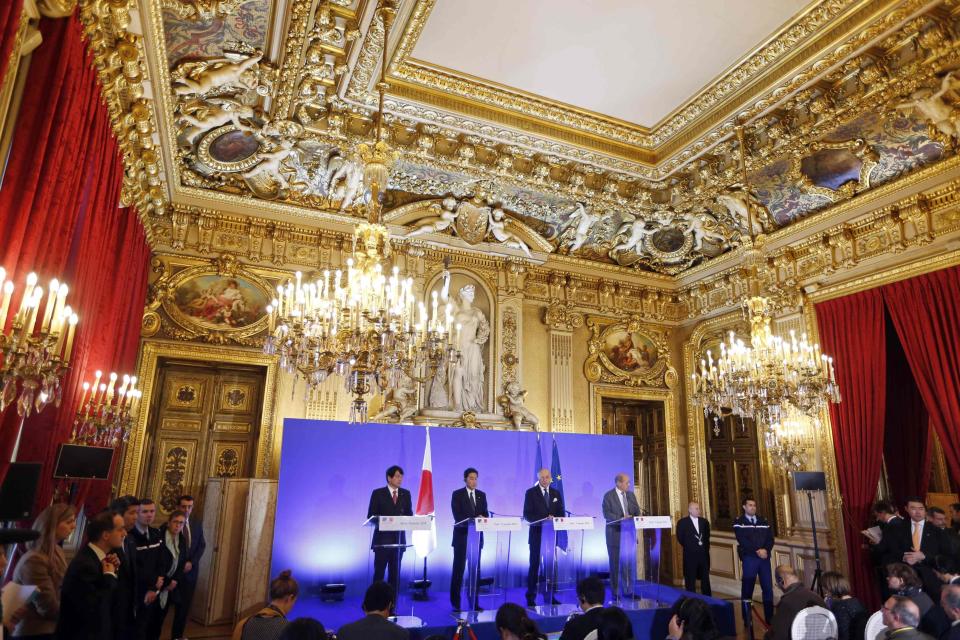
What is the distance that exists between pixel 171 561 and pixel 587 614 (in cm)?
415

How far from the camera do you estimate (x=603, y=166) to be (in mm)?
9016

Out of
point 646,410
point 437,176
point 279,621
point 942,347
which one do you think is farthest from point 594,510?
point 279,621

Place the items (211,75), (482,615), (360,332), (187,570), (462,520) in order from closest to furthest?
(360,332) → (187,570) → (482,615) → (211,75) → (462,520)

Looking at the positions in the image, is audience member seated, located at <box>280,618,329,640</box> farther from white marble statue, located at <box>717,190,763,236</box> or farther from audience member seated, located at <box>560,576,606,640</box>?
white marble statue, located at <box>717,190,763,236</box>

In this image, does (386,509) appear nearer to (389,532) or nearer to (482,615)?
(389,532)

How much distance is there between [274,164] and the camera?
873 centimetres

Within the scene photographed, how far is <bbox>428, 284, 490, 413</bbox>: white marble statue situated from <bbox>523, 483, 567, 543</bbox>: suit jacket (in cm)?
256

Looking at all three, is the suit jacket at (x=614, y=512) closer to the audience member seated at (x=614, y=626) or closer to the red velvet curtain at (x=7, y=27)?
the audience member seated at (x=614, y=626)

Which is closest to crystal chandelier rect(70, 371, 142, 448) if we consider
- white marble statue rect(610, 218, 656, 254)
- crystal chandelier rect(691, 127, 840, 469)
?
crystal chandelier rect(691, 127, 840, 469)

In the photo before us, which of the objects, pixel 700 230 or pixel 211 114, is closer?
pixel 211 114

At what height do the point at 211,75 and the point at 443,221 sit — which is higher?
the point at 211,75

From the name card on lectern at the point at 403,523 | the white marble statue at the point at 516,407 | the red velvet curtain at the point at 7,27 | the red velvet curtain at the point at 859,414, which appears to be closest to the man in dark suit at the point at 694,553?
the red velvet curtain at the point at 859,414

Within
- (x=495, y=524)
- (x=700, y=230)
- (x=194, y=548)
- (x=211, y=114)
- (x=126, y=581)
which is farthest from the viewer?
(x=700, y=230)

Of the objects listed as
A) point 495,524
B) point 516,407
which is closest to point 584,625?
point 495,524
